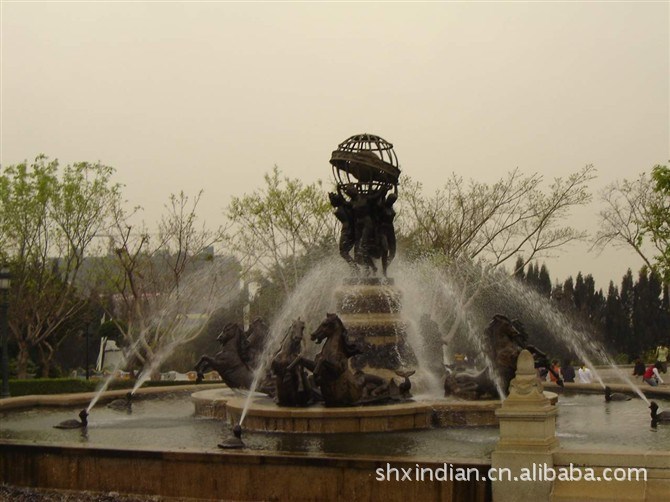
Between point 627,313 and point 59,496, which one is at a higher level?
point 627,313

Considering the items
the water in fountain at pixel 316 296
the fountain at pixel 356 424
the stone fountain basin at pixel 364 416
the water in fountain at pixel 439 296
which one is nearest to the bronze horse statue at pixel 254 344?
the fountain at pixel 356 424

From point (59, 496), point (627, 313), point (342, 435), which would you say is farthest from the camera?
point (627, 313)

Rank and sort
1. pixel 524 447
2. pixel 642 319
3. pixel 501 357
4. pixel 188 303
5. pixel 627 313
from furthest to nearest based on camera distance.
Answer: pixel 627 313 → pixel 642 319 → pixel 188 303 → pixel 501 357 → pixel 524 447

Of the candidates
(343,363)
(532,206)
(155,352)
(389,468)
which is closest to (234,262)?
(155,352)

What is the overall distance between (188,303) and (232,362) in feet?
80.0

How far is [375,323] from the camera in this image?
20.0 m

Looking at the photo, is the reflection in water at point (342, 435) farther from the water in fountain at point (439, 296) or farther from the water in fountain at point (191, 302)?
the water in fountain at point (191, 302)

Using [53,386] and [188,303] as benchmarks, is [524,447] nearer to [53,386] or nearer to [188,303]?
[53,386]

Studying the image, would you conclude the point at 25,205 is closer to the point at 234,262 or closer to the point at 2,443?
the point at 234,262

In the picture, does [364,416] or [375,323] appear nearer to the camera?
[364,416]

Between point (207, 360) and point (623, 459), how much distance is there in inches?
420

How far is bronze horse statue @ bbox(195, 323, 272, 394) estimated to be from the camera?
64.7 feet

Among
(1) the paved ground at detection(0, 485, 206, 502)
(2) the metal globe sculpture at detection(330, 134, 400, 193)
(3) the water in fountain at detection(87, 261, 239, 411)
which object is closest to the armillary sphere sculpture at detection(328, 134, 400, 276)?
(2) the metal globe sculpture at detection(330, 134, 400, 193)

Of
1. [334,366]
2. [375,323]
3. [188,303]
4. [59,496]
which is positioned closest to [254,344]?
[375,323]
